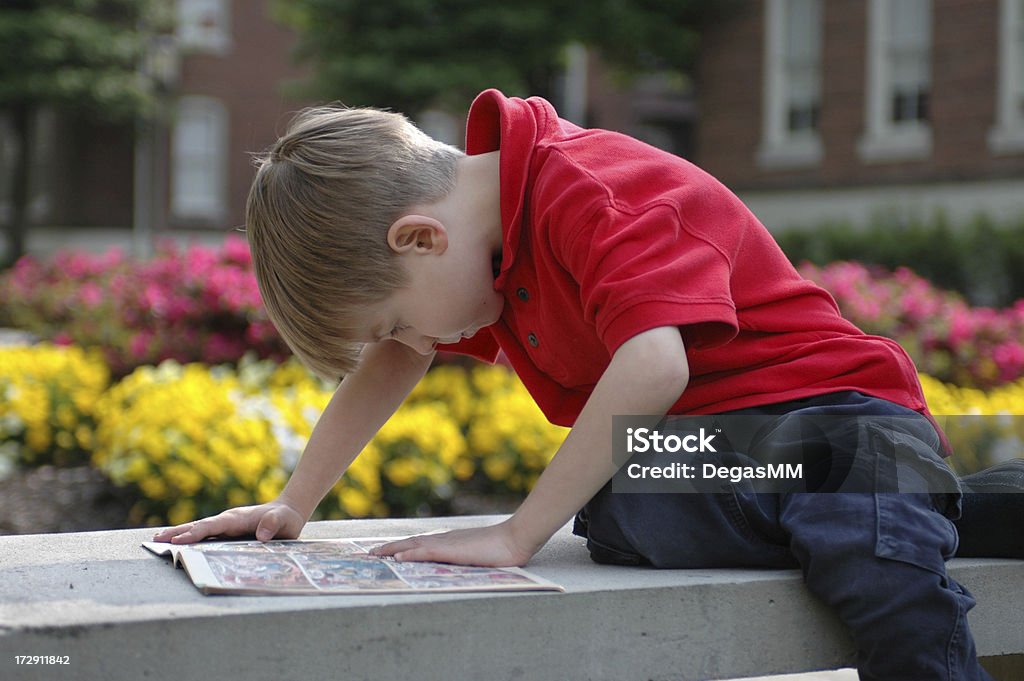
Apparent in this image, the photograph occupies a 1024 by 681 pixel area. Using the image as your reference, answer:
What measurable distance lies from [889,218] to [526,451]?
361 inches

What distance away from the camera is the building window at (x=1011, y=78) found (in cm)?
1159

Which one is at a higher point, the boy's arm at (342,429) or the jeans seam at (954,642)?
the boy's arm at (342,429)

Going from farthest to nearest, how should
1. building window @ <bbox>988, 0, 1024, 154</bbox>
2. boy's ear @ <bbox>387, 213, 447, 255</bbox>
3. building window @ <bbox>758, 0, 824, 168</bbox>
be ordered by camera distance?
1. building window @ <bbox>758, 0, 824, 168</bbox>
2. building window @ <bbox>988, 0, 1024, 154</bbox>
3. boy's ear @ <bbox>387, 213, 447, 255</bbox>

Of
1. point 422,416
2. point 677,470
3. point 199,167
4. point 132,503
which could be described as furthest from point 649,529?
point 199,167

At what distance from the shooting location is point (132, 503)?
3.92 meters

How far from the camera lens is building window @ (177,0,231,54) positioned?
72.7ft

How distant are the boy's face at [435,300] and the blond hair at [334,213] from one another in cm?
3

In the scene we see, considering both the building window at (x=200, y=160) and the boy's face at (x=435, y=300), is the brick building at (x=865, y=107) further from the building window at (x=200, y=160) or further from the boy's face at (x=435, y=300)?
the building window at (x=200, y=160)

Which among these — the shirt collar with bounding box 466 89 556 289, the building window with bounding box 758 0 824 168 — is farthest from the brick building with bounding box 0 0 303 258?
the shirt collar with bounding box 466 89 556 289

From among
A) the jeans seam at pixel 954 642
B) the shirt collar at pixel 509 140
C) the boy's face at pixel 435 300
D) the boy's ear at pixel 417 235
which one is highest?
the shirt collar at pixel 509 140

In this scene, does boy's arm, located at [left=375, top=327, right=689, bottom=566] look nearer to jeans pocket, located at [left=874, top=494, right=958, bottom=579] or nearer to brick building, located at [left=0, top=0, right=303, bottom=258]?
jeans pocket, located at [left=874, top=494, right=958, bottom=579]

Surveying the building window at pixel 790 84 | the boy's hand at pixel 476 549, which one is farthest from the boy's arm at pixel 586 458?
the building window at pixel 790 84

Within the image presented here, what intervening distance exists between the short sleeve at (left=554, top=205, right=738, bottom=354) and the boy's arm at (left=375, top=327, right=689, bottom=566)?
3 cm

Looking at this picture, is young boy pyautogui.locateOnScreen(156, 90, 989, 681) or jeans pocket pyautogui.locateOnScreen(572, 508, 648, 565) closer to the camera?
young boy pyautogui.locateOnScreen(156, 90, 989, 681)
